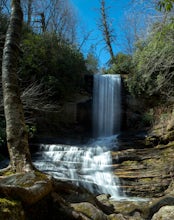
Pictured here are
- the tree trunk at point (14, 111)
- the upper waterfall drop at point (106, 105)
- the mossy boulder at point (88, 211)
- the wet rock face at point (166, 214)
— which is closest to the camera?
the mossy boulder at point (88, 211)

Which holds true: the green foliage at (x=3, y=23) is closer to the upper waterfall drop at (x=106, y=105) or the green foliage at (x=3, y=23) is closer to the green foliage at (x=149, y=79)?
the upper waterfall drop at (x=106, y=105)

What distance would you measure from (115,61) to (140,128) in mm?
6168

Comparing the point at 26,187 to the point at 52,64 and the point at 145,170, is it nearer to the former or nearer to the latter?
the point at 145,170

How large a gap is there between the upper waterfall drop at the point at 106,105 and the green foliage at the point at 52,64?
1.47m

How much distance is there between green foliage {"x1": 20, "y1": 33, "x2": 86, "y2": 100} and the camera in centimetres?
1132

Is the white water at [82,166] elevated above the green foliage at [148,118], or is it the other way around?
the green foliage at [148,118]

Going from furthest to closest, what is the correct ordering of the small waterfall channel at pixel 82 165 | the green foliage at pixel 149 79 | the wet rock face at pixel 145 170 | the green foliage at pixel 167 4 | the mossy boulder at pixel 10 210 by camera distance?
the green foliage at pixel 149 79 < the small waterfall channel at pixel 82 165 < the wet rock face at pixel 145 170 < the green foliage at pixel 167 4 < the mossy boulder at pixel 10 210

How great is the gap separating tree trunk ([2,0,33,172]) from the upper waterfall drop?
11212 millimetres

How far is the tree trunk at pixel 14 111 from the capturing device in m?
2.83

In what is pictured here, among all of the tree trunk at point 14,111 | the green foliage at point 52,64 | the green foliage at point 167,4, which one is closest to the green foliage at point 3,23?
the green foliage at point 52,64

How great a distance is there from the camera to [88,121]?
1459cm

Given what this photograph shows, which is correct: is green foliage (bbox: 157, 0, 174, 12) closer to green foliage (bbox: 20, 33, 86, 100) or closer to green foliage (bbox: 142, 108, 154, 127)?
green foliage (bbox: 20, 33, 86, 100)

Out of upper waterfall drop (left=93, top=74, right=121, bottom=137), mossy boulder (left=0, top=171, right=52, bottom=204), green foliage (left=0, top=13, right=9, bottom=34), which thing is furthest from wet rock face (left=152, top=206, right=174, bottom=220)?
upper waterfall drop (left=93, top=74, right=121, bottom=137)

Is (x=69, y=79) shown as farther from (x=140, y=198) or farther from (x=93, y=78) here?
(x=140, y=198)
